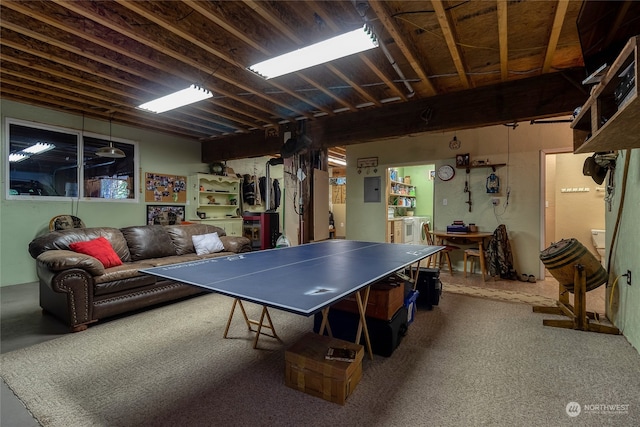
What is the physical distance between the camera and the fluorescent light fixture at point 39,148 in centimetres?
467

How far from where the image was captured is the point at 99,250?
3371 mm

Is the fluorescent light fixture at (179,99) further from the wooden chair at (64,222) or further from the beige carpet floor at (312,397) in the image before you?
the beige carpet floor at (312,397)

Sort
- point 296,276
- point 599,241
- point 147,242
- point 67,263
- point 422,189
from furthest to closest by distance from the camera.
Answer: point 422,189 → point 599,241 → point 147,242 → point 67,263 → point 296,276

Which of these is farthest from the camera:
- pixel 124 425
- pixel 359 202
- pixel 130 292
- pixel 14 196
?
pixel 359 202

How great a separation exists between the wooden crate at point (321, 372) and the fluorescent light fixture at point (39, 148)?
558 cm

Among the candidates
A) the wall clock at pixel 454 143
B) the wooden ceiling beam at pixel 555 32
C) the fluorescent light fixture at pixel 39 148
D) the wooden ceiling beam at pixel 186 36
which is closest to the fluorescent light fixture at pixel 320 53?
the wooden ceiling beam at pixel 186 36

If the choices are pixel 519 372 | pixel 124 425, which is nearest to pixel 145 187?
pixel 124 425

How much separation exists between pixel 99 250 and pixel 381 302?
3230 mm

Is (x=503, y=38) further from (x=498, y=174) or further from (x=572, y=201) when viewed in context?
(x=572, y=201)

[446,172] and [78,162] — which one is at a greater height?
[78,162]

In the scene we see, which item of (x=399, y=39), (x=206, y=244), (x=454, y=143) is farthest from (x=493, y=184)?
(x=206, y=244)

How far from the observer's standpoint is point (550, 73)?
3340 mm

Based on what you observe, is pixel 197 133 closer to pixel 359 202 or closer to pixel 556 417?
pixel 359 202

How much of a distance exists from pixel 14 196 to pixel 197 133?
314 centimetres
